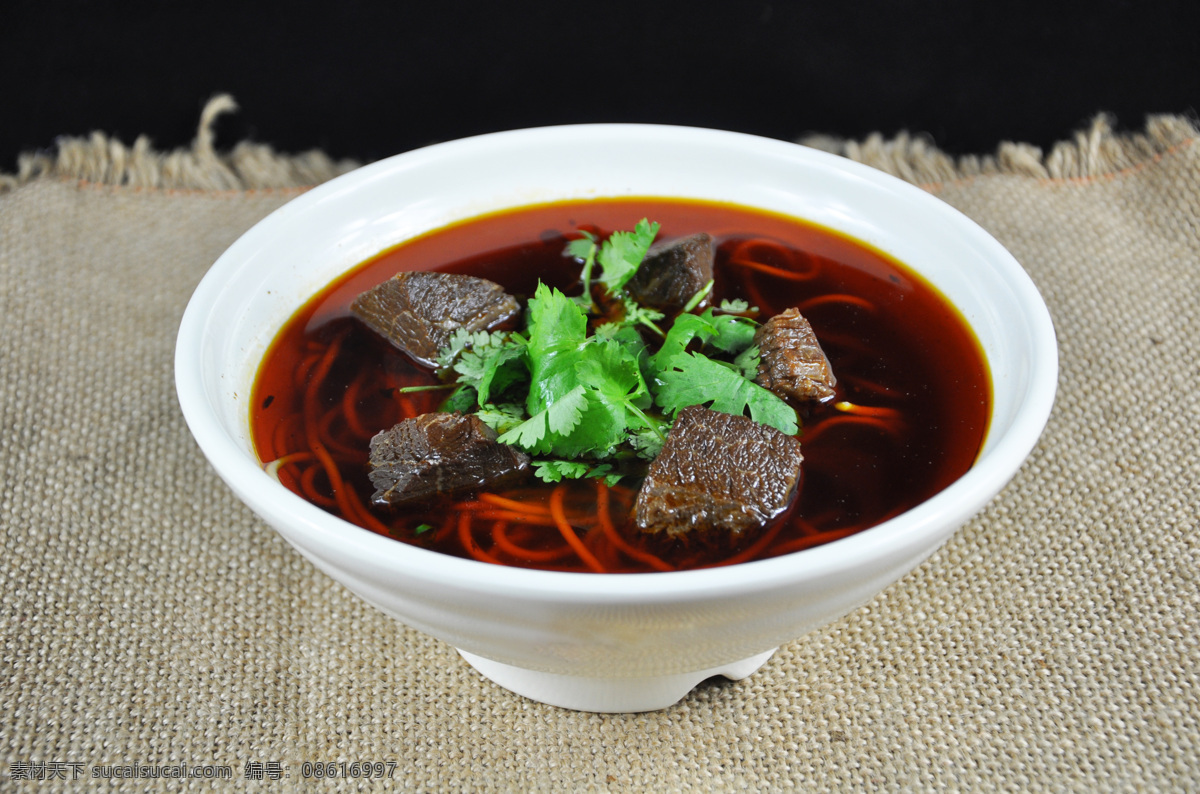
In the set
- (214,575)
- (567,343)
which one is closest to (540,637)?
(567,343)

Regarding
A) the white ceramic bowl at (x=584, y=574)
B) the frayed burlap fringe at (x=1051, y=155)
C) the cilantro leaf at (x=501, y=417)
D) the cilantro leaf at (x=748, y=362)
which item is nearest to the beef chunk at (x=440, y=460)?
the cilantro leaf at (x=501, y=417)

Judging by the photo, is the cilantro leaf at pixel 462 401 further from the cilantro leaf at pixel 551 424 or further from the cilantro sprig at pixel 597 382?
the cilantro leaf at pixel 551 424

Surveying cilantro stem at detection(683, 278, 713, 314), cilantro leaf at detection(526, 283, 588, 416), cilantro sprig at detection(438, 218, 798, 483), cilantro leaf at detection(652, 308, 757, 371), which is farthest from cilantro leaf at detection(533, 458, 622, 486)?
cilantro stem at detection(683, 278, 713, 314)

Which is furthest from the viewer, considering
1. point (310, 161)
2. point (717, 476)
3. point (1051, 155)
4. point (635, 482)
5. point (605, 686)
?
point (310, 161)

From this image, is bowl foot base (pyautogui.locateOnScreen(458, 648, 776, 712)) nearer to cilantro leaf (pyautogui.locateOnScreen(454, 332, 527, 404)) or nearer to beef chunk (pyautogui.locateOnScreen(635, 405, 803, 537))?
beef chunk (pyautogui.locateOnScreen(635, 405, 803, 537))

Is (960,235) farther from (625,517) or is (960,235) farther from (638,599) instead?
(638,599)

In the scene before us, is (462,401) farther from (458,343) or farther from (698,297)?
(698,297)

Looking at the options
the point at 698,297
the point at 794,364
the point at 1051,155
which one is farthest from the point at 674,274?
the point at 1051,155
